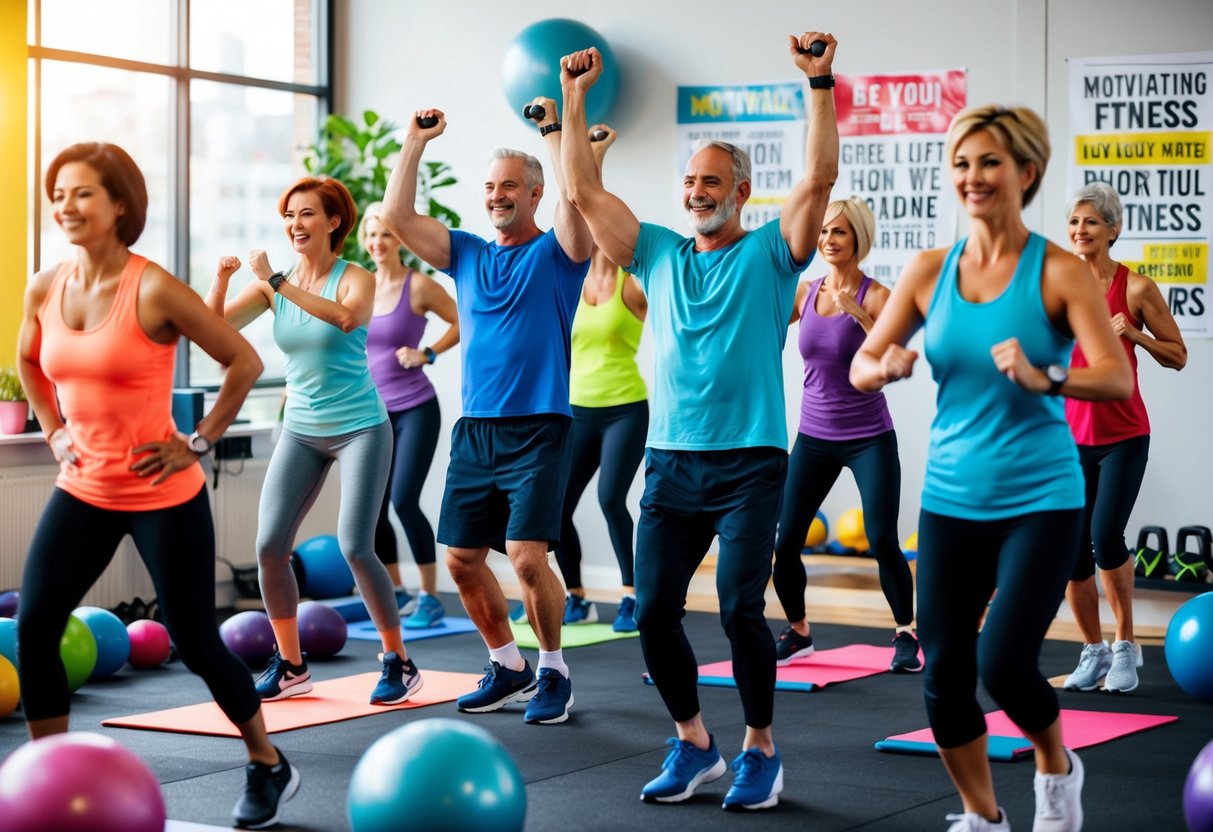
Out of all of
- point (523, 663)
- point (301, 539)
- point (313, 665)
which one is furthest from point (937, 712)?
point (301, 539)

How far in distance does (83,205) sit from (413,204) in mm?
1391

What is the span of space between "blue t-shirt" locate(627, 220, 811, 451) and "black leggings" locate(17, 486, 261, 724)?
3.49 feet

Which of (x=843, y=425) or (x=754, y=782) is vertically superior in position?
(x=843, y=425)

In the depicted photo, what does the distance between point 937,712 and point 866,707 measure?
198 centimetres

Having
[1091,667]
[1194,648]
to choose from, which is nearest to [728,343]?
[1194,648]

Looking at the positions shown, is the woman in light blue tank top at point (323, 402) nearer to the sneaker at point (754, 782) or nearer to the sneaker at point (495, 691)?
the sneaker at point (495, 691)

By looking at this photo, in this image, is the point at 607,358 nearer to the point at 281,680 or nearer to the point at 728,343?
the point at 281,680

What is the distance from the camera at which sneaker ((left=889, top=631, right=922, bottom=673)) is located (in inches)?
217

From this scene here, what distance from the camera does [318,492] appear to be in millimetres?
A: 4652

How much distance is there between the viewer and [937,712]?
2.99 metres

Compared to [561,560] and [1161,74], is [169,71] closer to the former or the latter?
[561,560]

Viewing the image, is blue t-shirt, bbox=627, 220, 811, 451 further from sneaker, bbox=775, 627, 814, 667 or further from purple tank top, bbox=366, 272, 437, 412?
purple tank top, bbox=366, 272, 437, 412

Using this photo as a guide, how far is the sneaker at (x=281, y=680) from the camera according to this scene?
4957mm

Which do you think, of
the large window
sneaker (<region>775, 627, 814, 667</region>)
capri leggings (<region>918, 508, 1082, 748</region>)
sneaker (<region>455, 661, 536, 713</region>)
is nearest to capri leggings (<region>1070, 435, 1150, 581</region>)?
sneaker (<region>775, 627, 814, 667</region>)
